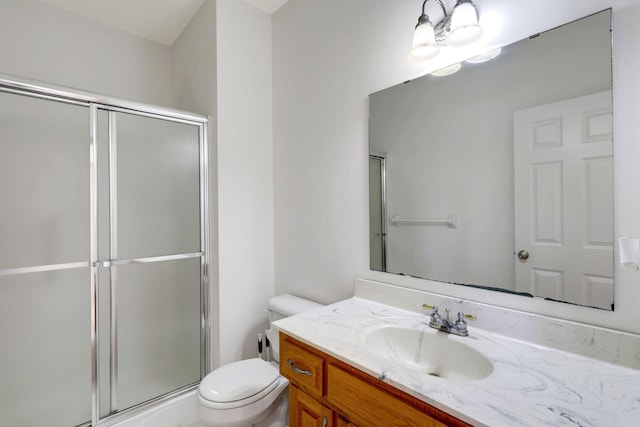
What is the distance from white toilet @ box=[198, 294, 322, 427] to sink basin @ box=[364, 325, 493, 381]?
0.65m

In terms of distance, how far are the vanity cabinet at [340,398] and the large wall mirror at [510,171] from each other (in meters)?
0.58

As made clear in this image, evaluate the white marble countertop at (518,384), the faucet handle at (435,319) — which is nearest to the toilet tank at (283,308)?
the white marble countertop at (518,384)

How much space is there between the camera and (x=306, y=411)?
107 centimetres

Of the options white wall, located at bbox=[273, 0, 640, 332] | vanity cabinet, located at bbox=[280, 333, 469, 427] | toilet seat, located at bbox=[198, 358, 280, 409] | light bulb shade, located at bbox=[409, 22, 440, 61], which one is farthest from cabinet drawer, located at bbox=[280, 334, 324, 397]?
light bulb shade, located at bbox=[409, 22, 440, 61]

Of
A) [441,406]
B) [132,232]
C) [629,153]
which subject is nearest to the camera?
[441,406]

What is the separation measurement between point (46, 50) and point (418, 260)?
2.76m

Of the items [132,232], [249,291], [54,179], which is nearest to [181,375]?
[249,291]

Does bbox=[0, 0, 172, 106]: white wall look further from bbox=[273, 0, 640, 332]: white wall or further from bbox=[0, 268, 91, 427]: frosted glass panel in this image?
bbox=[0, 268, 91, 427]: frosted glass panel

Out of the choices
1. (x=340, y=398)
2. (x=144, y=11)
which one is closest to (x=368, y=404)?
(x=340, y=398)

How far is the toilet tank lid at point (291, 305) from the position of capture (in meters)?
1.71

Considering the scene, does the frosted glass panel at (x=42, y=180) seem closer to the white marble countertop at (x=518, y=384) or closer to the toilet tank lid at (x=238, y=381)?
the toilet tank lid at (x=238, y=381)

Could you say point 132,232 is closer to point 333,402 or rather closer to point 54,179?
point 54,179

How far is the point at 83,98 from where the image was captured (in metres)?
1.56

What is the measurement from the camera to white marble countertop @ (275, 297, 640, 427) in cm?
64
